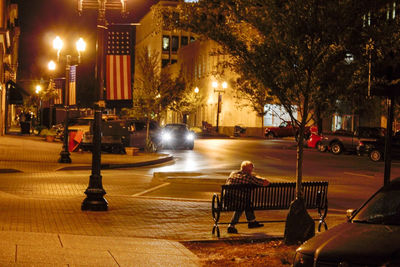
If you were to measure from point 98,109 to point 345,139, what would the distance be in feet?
88.1

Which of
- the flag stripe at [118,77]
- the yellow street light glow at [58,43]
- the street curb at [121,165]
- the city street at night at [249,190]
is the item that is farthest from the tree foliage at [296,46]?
the yellow street light glow at [58,43]

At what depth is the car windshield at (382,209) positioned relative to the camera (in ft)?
21.7

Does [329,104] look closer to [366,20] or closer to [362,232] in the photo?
[366,20]

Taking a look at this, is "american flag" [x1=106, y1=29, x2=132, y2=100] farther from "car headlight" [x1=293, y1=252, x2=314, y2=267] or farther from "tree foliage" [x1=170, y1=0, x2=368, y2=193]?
"car headlight" [x1=293, y1=252, x2=314, y2=267]

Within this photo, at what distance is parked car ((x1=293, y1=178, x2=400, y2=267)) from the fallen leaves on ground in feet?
6.47

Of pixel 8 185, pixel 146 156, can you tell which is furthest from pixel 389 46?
pixel 146 156

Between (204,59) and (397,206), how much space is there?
7622cm

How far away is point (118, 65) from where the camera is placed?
13.6 meters

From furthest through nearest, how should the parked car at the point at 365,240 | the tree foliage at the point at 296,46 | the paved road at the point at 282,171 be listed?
1. the paved road at the point at 282,171
2. the tree foliage at the point at 296,46
3. the parked car at the point at 365,240

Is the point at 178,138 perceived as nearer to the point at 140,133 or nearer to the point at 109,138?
the point at 140,133

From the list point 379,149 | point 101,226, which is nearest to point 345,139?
point 379,149

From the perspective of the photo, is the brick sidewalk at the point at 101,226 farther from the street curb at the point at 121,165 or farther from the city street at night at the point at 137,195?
the street curb at the point at 121,165

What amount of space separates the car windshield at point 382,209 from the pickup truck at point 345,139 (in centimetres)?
2813

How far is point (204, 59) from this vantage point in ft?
269
